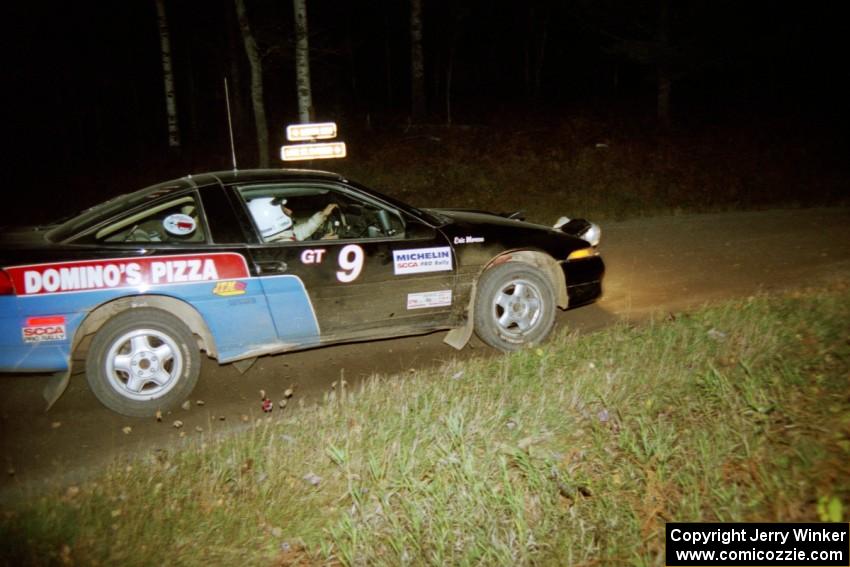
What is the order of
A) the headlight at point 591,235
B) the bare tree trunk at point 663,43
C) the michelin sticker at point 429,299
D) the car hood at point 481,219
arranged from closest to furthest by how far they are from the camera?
the michelin sticker at point 429,299
the car hood at point 481,219
the headlight at point 591,235
the bare tree trunk at point 663,43

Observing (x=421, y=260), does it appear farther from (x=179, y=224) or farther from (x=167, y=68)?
(x=167, y=68)

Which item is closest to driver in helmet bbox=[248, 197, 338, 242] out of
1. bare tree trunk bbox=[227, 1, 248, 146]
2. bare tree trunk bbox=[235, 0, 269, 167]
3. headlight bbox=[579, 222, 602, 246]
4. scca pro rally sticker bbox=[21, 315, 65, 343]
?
Answer: scca pro rally sticker bbox=[21, 315, 65, 343]

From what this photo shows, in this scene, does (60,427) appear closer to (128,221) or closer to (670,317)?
(128,221)

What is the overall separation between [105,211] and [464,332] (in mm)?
3028

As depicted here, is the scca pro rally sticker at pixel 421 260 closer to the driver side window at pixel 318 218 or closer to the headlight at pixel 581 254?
the driver side window at pixel 318 218

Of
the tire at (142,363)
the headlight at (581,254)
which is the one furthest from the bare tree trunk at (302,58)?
the tire at (142,363)

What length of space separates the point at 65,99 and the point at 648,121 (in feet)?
93.3

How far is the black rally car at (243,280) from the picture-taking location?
4359mm

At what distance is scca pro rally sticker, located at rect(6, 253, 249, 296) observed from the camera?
4230 mm

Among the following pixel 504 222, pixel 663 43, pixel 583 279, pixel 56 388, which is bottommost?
pixel 56 388

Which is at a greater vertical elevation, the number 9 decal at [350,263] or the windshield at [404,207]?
the windshield at [404,207]

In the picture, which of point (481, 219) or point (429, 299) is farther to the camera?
point (481, 219)

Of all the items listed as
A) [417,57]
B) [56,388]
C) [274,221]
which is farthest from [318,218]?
[417,57]

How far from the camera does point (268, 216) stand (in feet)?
17.3
